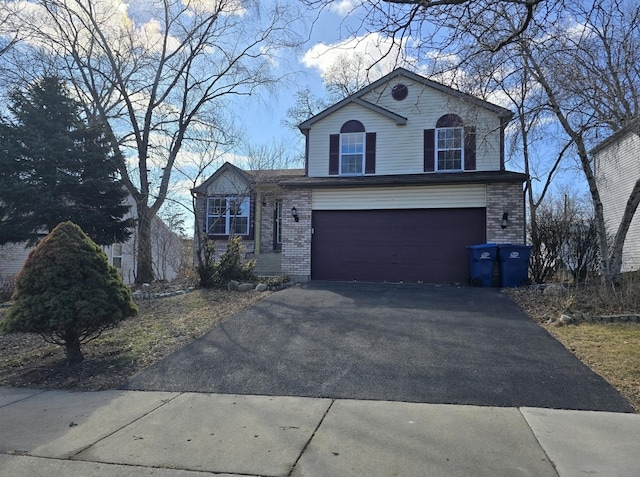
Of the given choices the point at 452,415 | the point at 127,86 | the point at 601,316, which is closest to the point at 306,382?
the point at 452,415

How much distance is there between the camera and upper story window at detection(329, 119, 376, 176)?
1614cm

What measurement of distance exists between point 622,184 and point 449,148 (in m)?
9.09

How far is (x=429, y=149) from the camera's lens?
51.5ft

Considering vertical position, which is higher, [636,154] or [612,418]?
[636,154]

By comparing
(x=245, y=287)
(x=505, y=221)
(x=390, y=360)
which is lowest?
(x=390, y=360)

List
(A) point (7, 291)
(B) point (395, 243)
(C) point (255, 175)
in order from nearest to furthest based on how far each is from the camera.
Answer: (A) point (7, 291), (B) point (395, 243), (C) point (255, 175)

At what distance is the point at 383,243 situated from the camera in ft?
48.0

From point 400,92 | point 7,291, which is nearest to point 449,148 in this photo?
point 400,92

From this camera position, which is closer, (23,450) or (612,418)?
(23,450)

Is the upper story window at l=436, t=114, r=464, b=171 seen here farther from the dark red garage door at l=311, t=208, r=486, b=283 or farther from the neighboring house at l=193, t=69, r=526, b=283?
the dark red garage door at l=311, t=208, r=486, b=283

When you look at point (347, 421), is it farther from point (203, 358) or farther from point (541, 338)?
point (541, 338)

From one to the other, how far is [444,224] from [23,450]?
40.5 ft

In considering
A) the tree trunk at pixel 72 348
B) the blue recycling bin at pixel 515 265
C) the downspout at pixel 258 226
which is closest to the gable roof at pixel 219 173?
the downspout at pixel 258 226

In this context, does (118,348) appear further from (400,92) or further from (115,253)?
(115,253)
